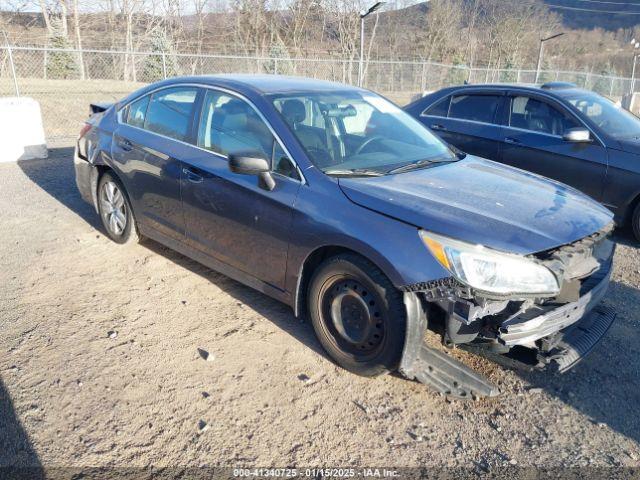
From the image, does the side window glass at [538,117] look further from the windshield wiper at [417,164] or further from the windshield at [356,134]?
the windshield wiper at [417,164]

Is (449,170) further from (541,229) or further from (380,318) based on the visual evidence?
(380,318)

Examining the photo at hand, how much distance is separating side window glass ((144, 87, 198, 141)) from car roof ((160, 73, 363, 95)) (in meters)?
0.12

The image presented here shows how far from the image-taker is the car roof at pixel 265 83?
385cm

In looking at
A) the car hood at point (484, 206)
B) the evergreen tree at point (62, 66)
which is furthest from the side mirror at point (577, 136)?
the evergreen tree at point (62, 66)

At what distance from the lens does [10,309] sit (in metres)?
3.91

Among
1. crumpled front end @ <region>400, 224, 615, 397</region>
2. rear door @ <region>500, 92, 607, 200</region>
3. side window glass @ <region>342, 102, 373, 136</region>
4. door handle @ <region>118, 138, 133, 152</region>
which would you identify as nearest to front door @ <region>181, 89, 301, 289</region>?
side window glass @ <region>342, 102, 373, 136</region>

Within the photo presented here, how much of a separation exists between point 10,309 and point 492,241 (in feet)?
11.5

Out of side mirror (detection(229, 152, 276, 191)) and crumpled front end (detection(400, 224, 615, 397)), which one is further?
side mirror (detection(229, 152, 276, 191))

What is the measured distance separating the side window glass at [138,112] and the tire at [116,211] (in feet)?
1.92

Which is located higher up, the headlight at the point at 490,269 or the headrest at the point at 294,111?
the headrest at the point at 294,111

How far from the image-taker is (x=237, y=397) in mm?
3002

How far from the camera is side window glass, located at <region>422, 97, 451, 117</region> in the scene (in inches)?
279

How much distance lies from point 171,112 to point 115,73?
55.2 ft

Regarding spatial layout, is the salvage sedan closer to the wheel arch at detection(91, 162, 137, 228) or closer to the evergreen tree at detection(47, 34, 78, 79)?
the wheel arch at detection(91, 162, 137, 228)
